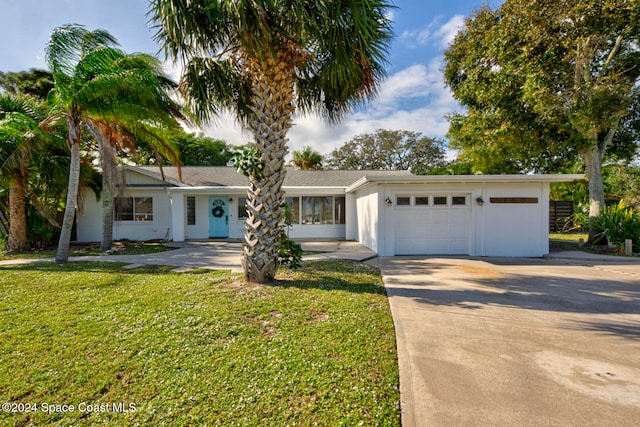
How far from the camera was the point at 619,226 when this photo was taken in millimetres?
10711

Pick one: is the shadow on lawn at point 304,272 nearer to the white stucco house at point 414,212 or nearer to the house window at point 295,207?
the white stucco house at point 414,212

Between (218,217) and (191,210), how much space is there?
142 centimetres

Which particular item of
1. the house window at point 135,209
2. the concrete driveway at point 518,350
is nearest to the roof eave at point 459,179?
the concrete driveway at point 518,350

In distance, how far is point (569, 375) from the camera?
2.88 metres

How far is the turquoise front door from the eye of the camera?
14.7m

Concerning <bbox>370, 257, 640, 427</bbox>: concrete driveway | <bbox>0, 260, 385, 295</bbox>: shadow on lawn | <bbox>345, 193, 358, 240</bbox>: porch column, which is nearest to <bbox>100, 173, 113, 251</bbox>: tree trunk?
<bbox>0, 260, 385, 295</bbox>: shadow on lawn

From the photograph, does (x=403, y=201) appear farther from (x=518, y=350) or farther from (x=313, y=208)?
(x=518, y=350)

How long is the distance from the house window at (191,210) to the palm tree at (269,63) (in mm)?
9165

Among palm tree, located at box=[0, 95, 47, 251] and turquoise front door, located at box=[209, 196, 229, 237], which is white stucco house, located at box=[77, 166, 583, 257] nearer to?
turquoise front door, located at box=[209, 196, 229, 237]

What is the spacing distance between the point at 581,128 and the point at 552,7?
4.26 m

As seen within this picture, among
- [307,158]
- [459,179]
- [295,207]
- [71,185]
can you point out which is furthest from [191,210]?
[459,179]

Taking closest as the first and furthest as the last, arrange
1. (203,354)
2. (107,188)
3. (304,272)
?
(203,354) → (304,272) → (107,188)

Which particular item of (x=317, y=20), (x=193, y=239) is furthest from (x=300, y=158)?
(x=317, y=20)

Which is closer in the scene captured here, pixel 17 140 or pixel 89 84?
pixel 89 84
